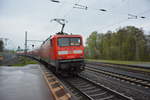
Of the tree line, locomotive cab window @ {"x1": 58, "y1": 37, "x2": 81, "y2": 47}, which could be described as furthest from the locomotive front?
the tree line

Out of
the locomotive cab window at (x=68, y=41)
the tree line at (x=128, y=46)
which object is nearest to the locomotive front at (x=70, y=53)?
the locomotive cab window at (x=68, y=41)

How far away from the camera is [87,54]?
50.0 m

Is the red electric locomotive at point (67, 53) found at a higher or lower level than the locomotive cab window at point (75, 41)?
lower

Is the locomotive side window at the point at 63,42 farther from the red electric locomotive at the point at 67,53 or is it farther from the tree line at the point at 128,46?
the tree line at the point at 128,46

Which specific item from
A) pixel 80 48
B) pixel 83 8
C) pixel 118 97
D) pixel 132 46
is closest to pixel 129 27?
pixel 132 46

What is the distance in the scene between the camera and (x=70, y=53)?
11125mm

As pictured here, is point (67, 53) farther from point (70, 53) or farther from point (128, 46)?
point (128, 46)

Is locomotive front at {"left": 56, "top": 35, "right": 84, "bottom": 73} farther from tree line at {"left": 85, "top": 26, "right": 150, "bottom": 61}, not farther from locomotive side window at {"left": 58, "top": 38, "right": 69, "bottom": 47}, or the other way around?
tree line at {"left": 85, "top": 26, "right": 150, "bottom": 61}

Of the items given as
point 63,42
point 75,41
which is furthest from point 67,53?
point 75,41

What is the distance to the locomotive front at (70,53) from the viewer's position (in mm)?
10828

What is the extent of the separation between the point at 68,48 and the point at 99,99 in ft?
18.5

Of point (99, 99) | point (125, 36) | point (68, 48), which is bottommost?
point (99, 99)

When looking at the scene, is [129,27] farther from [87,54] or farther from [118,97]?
[118,97]

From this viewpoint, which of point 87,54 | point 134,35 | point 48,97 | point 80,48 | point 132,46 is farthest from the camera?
point 87,54
